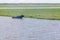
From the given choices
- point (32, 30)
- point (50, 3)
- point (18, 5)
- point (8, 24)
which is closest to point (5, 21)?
point (8, 24)

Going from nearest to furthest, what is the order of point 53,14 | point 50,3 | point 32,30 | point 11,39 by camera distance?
point 11,39, point 32,30, point 53,14, point 50,3

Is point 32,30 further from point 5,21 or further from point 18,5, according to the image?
point 18,5

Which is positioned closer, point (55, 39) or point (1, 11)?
point (55, 39)

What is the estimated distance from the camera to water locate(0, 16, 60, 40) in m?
1.06

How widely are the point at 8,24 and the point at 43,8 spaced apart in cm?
77

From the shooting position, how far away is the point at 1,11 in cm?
198

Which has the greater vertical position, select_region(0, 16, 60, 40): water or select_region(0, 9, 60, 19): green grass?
select_region(0, 9, 60, 19): green grass

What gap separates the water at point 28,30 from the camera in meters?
1.06

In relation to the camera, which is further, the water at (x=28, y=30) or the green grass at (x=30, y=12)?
the green grass at (x=30, y=12)

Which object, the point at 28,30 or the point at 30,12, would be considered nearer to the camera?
the point at 28,30

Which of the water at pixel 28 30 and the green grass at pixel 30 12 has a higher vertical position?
the green grass at pixel 30 12

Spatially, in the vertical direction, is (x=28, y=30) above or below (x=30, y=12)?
below

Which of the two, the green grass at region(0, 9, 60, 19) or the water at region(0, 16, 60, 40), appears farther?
the green grass at region(0, 9, 60, 19)

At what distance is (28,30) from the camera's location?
3.89 feet
